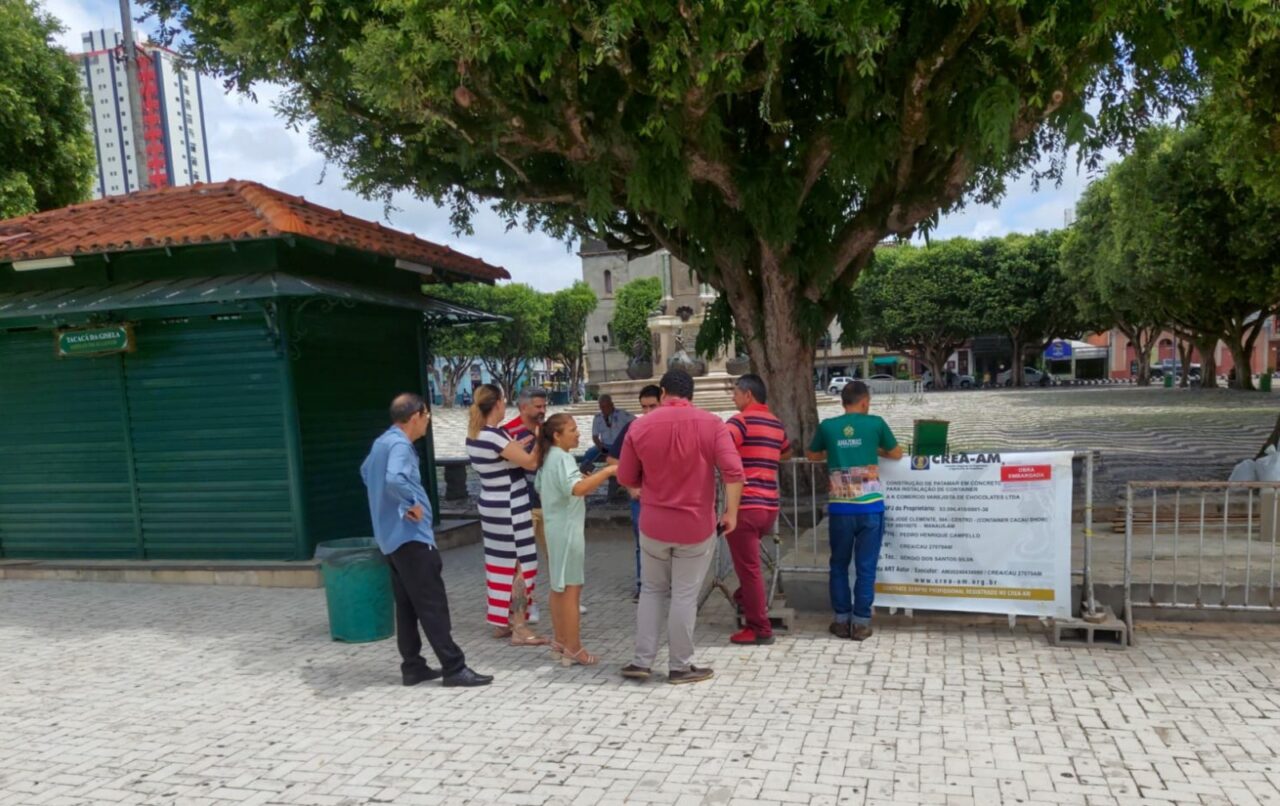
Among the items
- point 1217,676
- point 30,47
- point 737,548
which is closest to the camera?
point 1217,676

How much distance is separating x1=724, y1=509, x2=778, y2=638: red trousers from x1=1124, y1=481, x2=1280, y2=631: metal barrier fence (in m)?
2.32

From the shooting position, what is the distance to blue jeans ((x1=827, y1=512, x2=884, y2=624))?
555 cm

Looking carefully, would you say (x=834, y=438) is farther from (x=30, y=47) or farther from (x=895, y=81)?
(x=30, y=47)

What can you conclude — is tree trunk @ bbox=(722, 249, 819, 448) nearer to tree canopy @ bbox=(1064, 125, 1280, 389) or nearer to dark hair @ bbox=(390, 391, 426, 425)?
dark hair @ bbox=(390, 391, 426, 425)

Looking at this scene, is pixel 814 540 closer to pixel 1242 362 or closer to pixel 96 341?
pixel 96 341

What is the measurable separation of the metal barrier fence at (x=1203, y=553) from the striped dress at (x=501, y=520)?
13.1ft

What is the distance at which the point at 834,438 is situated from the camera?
18.6 ft

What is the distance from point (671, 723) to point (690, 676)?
0.57 metres

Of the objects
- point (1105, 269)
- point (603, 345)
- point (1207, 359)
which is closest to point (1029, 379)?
point (1207, 359)

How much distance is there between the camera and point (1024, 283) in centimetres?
4522

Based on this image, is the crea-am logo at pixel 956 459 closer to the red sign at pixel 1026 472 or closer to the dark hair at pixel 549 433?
the red sign at pixel 1026 472

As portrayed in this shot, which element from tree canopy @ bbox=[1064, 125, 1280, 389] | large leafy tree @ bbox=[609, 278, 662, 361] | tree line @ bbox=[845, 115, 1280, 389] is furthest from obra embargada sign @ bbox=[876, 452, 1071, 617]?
large leafy tree @ bbox=[609, 278, 662, 361]

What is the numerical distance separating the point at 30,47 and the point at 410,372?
10.4m

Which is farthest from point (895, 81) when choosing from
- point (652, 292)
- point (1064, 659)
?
point (652, 292)
